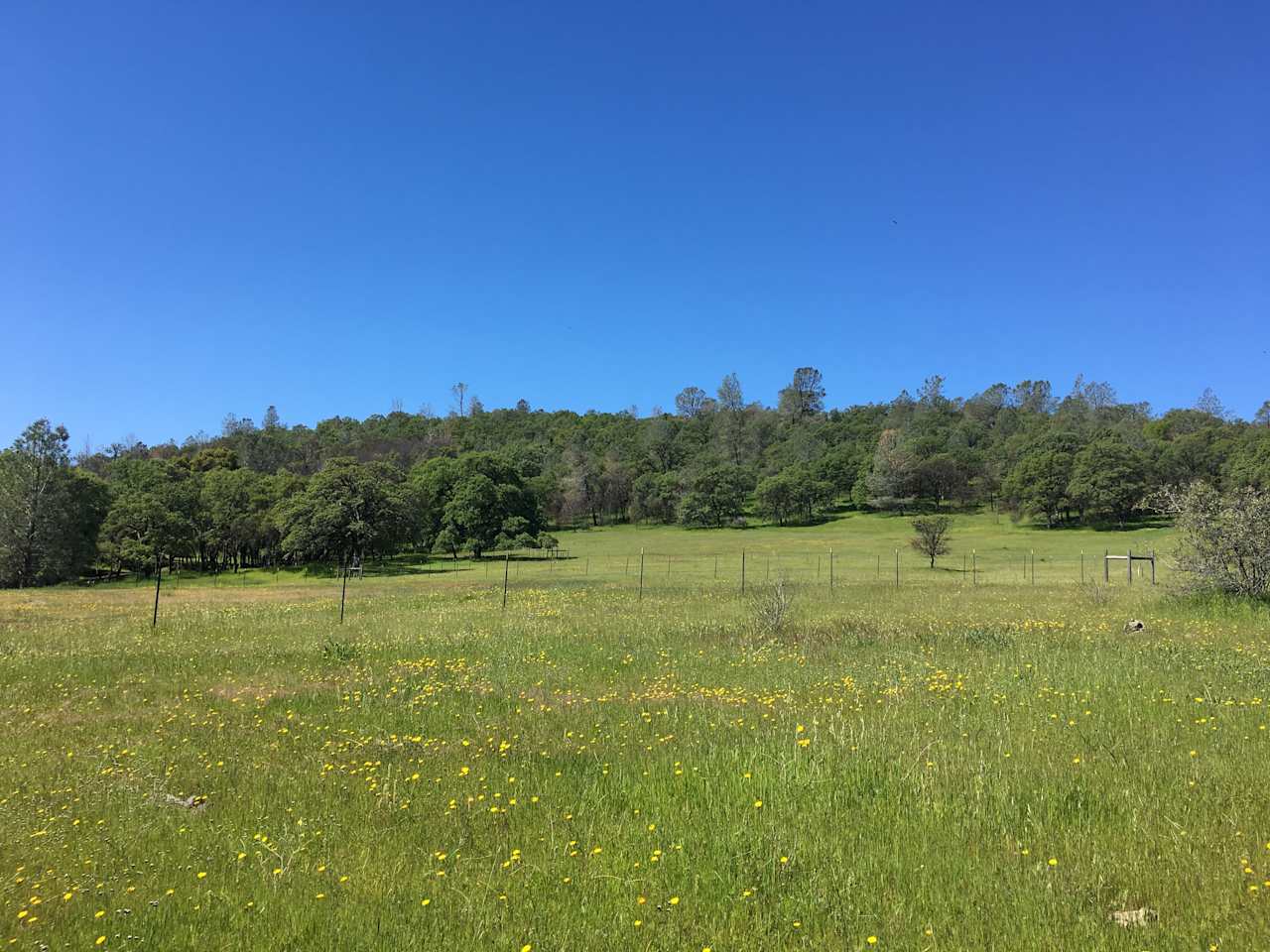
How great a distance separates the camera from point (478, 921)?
4.87m

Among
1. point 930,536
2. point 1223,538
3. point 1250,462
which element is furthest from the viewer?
point 1250,462

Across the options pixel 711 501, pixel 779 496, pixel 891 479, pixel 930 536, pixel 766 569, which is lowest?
pixel 766 569

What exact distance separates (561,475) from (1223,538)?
12173 cm

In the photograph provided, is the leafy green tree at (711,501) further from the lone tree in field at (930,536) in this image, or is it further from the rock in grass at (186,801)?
the rock in grass at (186,801)

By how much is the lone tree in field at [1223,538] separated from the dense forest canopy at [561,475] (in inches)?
2170

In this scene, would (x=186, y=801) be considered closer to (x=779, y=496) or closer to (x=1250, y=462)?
(x=1250, y=462)

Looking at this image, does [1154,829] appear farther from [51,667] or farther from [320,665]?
[51,667]

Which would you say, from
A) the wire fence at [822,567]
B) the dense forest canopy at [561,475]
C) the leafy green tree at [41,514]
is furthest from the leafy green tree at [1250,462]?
the leafy green tree at [41,514]

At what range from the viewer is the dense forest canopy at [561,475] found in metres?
71.6

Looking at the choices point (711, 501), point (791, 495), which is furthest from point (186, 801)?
point (791, 495)

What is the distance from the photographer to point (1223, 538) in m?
20.8

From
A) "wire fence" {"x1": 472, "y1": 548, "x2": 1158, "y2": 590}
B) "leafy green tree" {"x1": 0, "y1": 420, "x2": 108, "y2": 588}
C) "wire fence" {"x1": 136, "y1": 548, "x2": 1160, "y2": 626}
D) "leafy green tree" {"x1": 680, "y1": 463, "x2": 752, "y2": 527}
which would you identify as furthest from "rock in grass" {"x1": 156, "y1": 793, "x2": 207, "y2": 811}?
"leafy green tree" {"x1": 680, "y1": 463, "x2": 752, "y2": 527}

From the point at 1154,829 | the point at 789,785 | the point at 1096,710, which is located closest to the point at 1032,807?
the point at 1154,829

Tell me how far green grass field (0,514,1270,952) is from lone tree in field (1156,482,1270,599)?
213 inches
